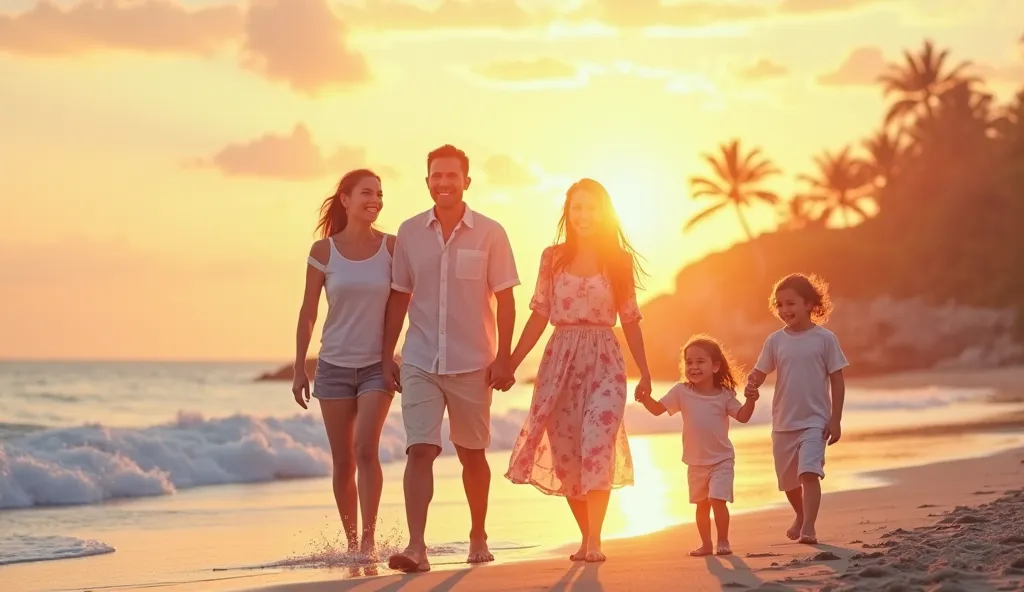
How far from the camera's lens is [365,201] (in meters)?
7.10

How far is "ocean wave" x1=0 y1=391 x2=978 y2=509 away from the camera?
11828 mm

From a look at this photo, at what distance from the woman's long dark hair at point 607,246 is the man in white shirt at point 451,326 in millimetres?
343

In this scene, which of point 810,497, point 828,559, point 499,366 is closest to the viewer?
point 828,559

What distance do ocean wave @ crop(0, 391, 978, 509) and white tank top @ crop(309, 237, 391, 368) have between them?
19.4 ft

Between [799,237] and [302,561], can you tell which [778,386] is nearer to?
[302,561]

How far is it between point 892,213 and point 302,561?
57455mm

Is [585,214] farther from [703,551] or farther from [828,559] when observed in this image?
[828,559]

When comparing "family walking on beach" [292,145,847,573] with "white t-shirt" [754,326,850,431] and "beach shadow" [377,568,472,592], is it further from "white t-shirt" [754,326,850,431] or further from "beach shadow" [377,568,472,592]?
"beach shadow" [377,568,472,592]

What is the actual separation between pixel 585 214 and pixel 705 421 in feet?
4.39

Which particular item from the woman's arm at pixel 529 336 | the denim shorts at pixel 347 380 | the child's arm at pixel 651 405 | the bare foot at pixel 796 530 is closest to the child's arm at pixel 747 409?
the child's arm at pixel 651 405

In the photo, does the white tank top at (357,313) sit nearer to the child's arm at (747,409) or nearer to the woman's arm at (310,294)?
the woman's arm at (310,294)

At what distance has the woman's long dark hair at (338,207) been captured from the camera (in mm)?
7195

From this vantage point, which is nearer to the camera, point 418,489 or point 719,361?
point 418,489

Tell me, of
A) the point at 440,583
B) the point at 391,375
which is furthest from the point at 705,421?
the point at 440,583
